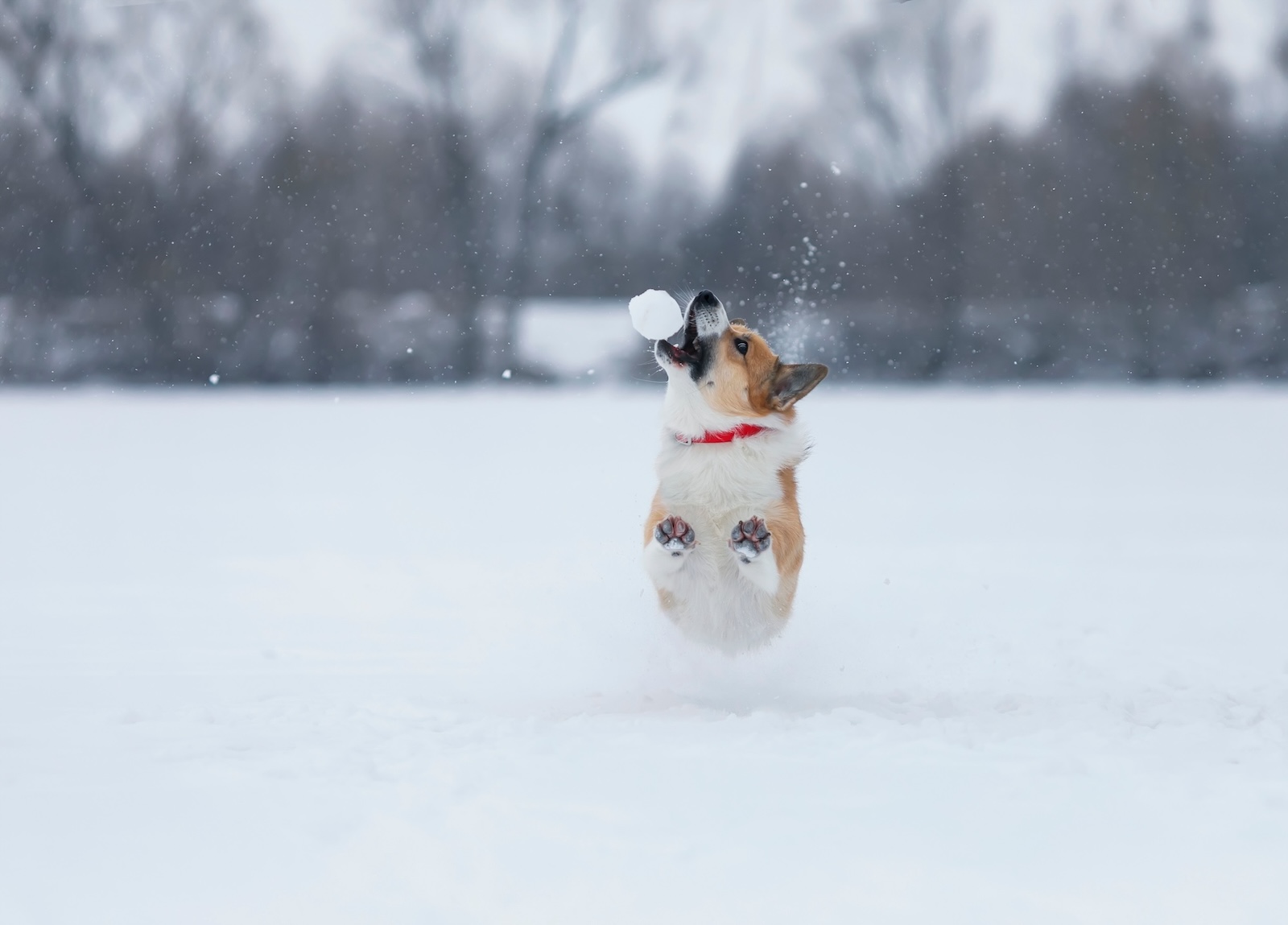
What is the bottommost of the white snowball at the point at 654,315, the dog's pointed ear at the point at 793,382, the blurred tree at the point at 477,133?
the dog's pointed ear at the point at 793,382

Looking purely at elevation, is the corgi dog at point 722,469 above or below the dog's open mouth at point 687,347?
below

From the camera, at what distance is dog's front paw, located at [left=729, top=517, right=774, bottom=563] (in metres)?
4.00

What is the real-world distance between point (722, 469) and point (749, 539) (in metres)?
0.30

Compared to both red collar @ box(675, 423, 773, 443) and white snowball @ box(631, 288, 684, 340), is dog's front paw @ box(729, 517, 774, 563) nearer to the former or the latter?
red collar @ box(675, 423, 773, 443)

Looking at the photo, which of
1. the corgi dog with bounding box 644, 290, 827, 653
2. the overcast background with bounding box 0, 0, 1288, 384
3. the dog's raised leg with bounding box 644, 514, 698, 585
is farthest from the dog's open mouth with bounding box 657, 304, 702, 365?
the overcast background with bounding box 0, 0, 1288, 384

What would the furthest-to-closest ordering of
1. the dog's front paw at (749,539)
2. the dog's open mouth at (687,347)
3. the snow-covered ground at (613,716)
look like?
the dog's open mouth at (687,347), the dog's front paw at (749,539), the snow-covered ground at (613,716)

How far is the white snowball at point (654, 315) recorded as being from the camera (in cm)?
408

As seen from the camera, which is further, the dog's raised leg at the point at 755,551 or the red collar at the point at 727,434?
the red collar at the point at 727,434

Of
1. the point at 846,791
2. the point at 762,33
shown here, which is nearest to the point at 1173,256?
the point at 762,33

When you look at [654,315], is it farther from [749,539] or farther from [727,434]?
Result: [749,539]

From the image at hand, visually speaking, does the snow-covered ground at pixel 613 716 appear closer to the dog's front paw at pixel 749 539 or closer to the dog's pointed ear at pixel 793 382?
the dog's front paw at pixel 749 539

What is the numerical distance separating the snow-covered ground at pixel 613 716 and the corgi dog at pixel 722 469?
33cm

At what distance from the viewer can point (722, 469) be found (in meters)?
4.20

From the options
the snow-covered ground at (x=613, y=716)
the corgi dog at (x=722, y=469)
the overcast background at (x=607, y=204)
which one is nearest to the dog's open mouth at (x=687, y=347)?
the corgi dog at (x=722, y=469)
